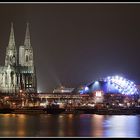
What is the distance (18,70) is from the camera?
42750 millimetres

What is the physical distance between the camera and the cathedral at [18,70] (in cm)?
4156

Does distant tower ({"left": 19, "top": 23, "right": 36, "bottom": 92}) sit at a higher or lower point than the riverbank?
higher

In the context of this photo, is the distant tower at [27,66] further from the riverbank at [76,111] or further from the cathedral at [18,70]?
the riverbank at [76,111]

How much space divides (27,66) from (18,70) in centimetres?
102

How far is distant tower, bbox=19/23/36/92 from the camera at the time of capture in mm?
42562

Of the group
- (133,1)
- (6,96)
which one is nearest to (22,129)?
(133,1)

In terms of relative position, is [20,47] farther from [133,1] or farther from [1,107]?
[133,1]

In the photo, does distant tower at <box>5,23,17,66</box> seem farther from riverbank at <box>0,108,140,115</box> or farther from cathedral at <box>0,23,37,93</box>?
riverbank at <box>0,108,140,115</box>

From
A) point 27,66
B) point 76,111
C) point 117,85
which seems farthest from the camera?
point 27,66

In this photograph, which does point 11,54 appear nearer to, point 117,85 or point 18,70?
point 18,70

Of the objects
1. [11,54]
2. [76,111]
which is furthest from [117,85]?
[11,54]

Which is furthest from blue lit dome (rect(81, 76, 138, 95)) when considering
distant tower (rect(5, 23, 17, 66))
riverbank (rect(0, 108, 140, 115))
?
distant tower (rect(5, 23, 17, 66))

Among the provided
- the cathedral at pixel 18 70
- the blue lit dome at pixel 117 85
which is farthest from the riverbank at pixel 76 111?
the cathedral at pixel 18 70

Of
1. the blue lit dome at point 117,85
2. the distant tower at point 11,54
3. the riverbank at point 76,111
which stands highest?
the distant tower at point 11,54
